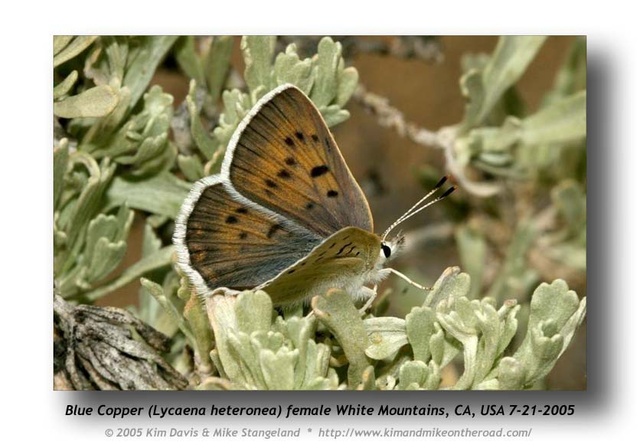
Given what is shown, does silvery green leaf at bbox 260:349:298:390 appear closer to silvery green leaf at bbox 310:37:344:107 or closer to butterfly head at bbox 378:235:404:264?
butterfly head at bbox 378:235:404:264

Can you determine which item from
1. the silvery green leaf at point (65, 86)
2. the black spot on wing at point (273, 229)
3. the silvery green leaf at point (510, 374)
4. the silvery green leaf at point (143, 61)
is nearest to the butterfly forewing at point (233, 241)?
the black spot on wing at point (273, 229)

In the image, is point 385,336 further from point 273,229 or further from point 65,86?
point 65,86

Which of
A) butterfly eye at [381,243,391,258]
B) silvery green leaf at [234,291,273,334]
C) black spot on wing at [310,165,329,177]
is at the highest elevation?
black spot on wing at [310,165,329,177]

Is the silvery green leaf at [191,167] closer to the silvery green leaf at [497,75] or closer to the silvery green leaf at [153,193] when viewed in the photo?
the silvery green leaf at [153,193]

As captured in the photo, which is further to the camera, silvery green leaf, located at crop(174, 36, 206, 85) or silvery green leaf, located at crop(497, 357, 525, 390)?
silvery green leaf, located at crop(174, 36, 206, 85)

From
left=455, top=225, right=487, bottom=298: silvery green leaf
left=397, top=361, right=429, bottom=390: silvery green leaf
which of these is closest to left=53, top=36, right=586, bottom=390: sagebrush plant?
left=397, top=361, right=429, bottom=390: silvery green leaf

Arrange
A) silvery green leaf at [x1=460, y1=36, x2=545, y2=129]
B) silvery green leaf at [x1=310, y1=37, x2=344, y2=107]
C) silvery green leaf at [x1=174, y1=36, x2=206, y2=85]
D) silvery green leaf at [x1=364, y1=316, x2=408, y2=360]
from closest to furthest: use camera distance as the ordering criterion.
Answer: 1. silvery green leaf at [x1=364, y1=316, x2=408, y2=360]
2. silvery green leaf at [x1=310, y1=37, x2=344, y2=107]
3. silvery green leaf at [x1=174, y1=36, x2=206, y2=85]
4. silvery green leaf at [x1=460, y1=36, x2=545, y2=129]
